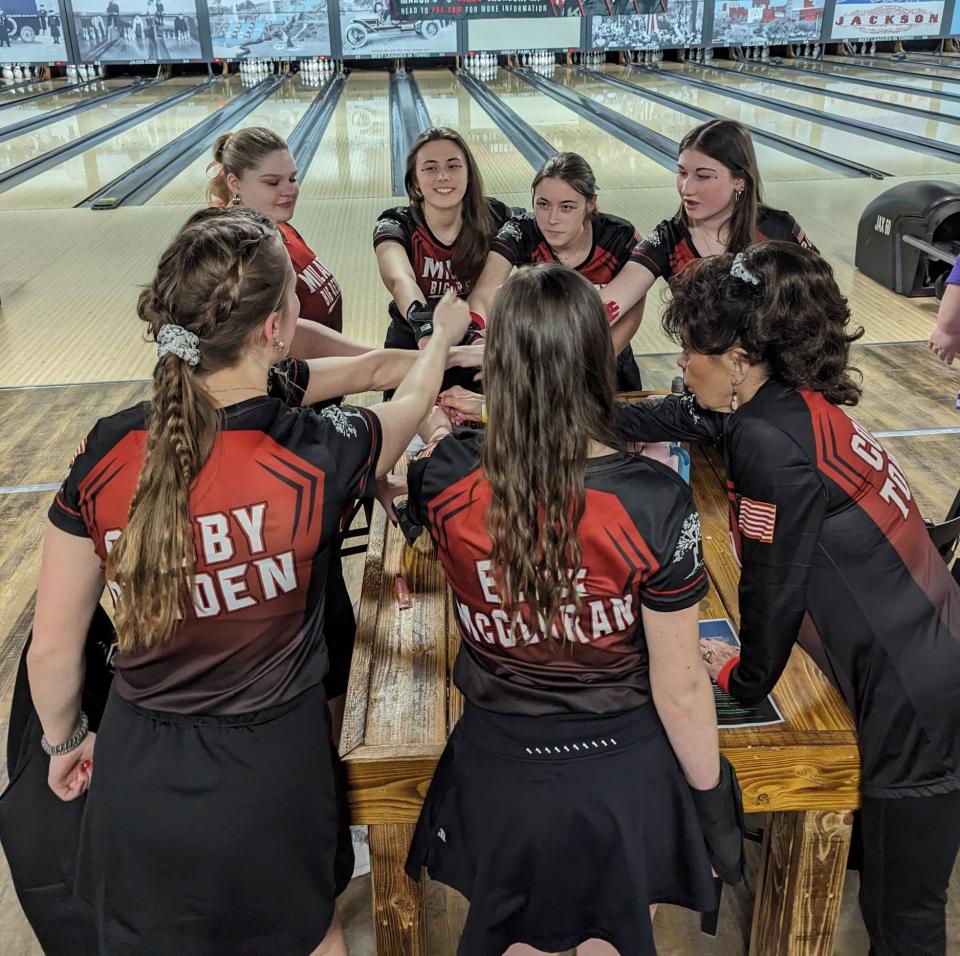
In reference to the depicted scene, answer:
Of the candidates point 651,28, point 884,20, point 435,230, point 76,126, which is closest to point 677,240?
point 435,230

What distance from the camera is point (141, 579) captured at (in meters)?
1.08

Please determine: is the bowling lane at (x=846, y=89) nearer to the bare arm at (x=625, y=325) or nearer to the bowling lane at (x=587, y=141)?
the bowling lane at (x=587, y=141)

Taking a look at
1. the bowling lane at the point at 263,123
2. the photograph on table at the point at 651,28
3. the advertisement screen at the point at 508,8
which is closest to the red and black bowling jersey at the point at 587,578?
the bowling lane at the point at 263,123

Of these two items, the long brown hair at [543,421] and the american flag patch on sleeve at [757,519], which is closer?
the long brown hair at [543,421]

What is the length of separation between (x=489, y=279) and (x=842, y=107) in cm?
943

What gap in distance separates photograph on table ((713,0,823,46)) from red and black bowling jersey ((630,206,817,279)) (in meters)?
14.6

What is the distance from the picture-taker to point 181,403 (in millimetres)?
1083

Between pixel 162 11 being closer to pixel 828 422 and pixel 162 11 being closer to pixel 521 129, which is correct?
pixel 521 129

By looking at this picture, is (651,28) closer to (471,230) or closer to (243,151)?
(471,230)

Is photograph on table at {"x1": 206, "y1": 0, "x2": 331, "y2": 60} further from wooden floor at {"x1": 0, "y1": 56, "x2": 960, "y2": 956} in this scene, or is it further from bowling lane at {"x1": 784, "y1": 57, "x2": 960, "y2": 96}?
bowling lane at {"x1": 784, "y1": 57, "x2": 960, "y2": 96}

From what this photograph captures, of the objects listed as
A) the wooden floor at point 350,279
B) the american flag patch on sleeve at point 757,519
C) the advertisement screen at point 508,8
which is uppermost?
the advertisement screen at point 508,8

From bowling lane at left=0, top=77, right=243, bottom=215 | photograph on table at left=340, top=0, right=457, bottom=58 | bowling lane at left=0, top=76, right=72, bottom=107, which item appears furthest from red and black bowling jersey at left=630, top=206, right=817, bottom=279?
photograph on table at left=340, top=0, right=457, bottom=58

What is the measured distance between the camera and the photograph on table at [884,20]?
50.9 ft

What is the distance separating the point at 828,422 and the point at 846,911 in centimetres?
102
